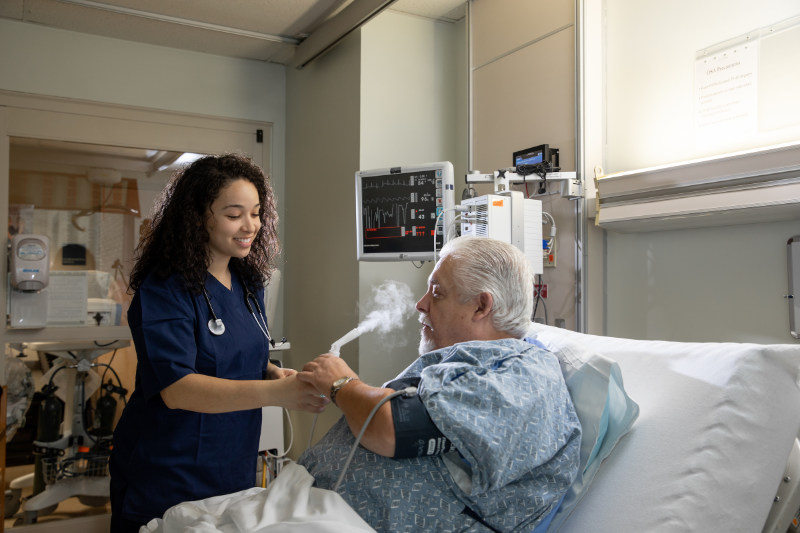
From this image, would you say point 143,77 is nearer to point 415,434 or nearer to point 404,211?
point 404,211

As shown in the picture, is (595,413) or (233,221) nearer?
(595,413)

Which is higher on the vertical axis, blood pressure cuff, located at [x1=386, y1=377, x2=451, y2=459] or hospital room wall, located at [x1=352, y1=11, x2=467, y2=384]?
hospital room wall, located at [x1=352, y1=11, x2=467, y2=384]

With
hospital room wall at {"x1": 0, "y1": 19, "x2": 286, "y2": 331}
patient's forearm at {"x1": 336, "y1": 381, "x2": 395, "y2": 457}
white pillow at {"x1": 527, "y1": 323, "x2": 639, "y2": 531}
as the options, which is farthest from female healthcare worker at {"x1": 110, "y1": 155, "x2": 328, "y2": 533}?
hospital room wall at {"x1": 0, "y1": 19, "x2": 286, "y2": 331}

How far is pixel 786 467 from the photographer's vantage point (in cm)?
128

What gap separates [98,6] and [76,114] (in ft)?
2.29

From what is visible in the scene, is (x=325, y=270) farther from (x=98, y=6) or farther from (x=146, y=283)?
(x=146, y=283)

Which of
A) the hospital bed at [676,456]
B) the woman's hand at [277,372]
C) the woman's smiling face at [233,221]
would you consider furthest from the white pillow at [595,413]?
the woman's smiling face at [233,221]

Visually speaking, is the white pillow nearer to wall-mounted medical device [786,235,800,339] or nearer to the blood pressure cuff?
the blood pressure cuff

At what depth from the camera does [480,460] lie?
118cm

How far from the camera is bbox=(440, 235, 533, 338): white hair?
146 cm

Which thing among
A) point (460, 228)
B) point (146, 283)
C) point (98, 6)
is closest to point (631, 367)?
point (146, 283)

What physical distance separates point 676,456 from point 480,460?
0.43 metres

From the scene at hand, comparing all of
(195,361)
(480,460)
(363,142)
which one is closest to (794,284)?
(480,460)

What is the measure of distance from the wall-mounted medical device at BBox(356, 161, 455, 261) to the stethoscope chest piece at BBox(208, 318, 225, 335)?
1277 millimetres
